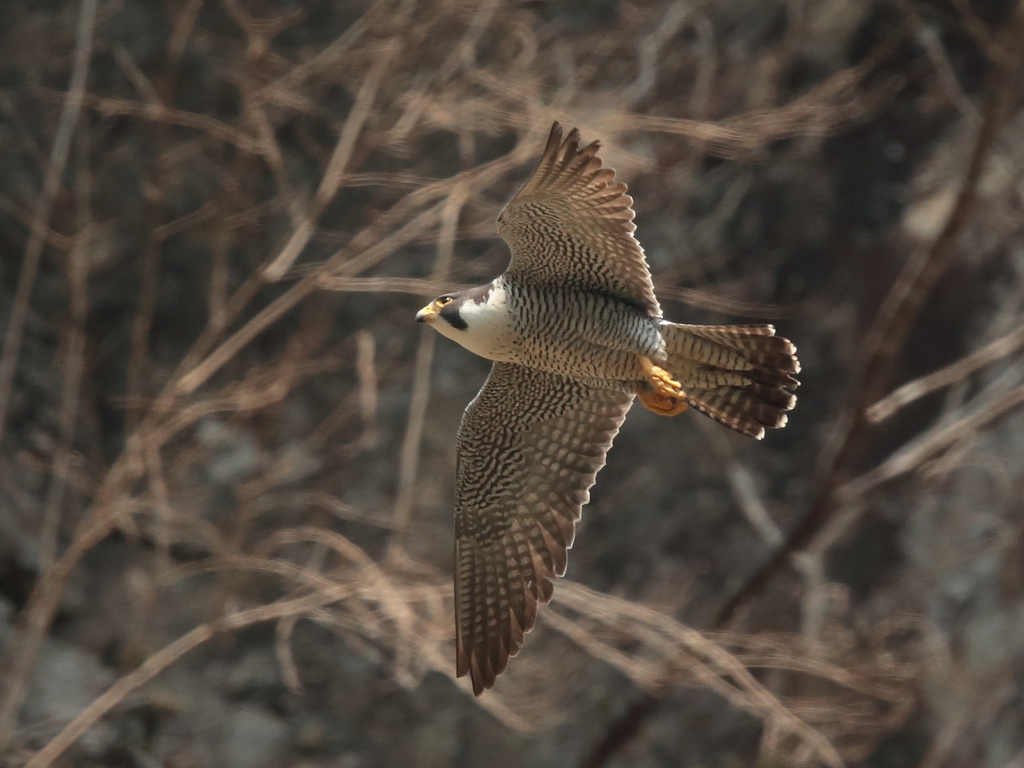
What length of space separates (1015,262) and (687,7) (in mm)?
2711

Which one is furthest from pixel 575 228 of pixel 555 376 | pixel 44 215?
pixel 44 215

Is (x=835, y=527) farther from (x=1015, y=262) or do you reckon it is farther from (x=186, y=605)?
(x=186, y=605)

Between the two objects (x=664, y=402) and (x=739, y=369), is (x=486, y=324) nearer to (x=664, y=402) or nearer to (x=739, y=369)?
(x=664, y=402)

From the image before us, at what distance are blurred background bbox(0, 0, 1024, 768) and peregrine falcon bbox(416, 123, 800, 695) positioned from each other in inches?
84.2

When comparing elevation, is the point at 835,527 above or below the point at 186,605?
above

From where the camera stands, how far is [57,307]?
781 cm

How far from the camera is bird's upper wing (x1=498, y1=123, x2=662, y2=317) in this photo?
133 inches

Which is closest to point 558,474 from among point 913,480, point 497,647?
point 497,647

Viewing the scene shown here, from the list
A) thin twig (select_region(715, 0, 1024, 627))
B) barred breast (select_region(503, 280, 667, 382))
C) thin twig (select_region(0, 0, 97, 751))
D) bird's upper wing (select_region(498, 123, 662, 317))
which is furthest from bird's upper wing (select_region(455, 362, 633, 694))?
thin twig (select_region(0, 0, 97, 751))

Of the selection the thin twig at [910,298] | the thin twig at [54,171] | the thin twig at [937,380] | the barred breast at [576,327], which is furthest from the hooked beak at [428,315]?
the thin twig at [54,171]

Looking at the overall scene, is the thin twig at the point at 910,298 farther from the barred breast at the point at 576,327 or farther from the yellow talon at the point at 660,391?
the barred breast at the point at 576,327

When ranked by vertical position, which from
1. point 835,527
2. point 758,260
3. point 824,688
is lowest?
point 824,688

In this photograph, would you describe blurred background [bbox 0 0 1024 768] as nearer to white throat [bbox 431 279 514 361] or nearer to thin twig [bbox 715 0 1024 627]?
thin twig [bbox 715 0 1024 627]

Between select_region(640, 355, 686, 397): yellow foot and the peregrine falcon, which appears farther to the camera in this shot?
select_region(640, 355, 686, 397): yellow foot
